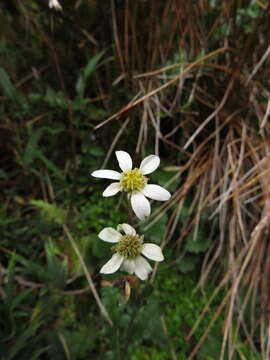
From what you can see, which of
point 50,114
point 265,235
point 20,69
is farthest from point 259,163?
point 20,69

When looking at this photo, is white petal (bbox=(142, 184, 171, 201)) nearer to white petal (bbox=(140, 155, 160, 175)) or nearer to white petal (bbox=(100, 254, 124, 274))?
Result: white petal (bbox=(140, 155, 160, 175))

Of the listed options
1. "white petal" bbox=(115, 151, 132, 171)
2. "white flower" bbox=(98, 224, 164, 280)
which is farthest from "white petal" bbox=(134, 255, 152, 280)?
"white petal" bbox=(115, 151, 132, 171)

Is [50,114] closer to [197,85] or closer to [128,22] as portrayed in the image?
[128,22]

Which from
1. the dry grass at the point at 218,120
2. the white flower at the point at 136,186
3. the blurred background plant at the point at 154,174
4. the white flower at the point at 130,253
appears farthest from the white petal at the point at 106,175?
the dry grass at the point at 218,120

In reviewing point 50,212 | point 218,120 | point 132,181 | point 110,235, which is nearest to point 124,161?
point 132,181

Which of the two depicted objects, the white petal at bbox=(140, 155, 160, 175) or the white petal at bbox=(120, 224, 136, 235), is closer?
the white petal at bbox=(120, 224, 136, 235)

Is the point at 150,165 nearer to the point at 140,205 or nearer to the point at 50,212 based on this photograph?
the point at 140,205
